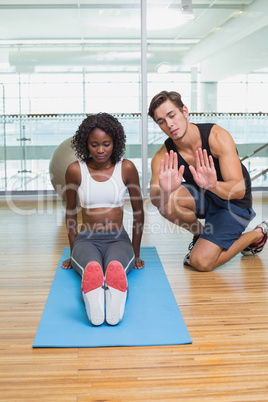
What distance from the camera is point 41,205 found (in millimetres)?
4555

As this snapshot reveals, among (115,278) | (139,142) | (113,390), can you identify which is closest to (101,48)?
(139,142)

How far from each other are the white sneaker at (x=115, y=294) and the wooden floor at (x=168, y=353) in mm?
162

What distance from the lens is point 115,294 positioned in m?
1.70

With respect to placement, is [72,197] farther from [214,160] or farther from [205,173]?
[214,160]

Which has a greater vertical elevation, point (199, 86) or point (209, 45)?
point (209, 45)

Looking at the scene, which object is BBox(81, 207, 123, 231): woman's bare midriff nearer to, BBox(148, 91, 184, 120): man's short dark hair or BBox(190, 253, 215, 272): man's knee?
BBox(190, 253, 215, 272): man's knee

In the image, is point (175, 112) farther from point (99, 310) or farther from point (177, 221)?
point (99, 310)

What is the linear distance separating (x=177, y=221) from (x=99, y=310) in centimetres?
102

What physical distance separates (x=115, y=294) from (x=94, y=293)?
8cm

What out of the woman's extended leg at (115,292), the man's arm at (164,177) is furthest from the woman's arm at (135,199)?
the woman's extended leg at (115,292)

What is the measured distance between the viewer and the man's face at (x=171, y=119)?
2.28 meters

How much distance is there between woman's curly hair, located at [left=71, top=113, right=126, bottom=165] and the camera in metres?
2.22

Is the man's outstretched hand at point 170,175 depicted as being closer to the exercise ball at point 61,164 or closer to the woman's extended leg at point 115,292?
the woman's extended leg at point 115,292

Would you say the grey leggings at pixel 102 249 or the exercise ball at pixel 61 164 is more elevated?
the exercise ball at pixel 61 164
